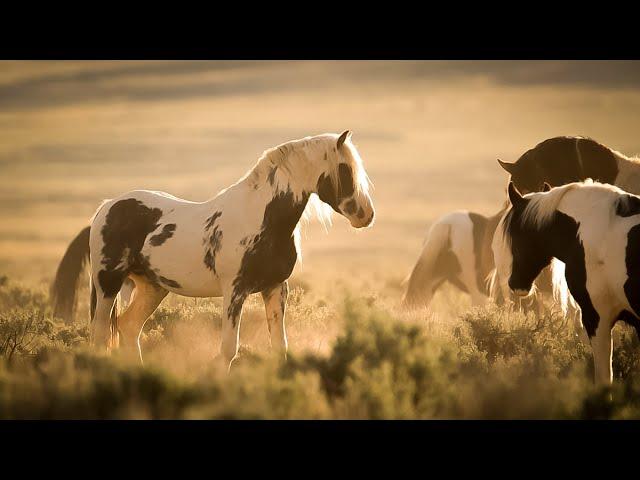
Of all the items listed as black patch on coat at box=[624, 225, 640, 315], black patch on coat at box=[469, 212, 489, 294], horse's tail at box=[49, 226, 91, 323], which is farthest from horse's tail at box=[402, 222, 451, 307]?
black patch on coat at box=[624, 225, 640, 315]

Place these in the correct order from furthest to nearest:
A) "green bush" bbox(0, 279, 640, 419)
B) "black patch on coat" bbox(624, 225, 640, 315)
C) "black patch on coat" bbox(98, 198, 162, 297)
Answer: "black patch on coat" bbox(98, 198, 162, 297)
"black patch on coat" bbox(624, 225, 640, 315)
"green bush" bbox(0, 279, 640, 419)

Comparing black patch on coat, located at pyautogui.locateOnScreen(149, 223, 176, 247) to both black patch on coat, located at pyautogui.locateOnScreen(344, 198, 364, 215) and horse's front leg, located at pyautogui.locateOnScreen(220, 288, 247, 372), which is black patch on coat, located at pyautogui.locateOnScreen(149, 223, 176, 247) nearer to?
horse's front leg, located at pyautogui.locateOnScreen(220, 288, 247, 372)

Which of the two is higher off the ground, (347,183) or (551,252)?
(347,183)

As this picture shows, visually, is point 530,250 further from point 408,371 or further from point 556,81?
point 556,81

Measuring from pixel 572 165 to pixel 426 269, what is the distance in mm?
4516

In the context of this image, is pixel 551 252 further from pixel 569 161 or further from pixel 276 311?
pixel 569 161

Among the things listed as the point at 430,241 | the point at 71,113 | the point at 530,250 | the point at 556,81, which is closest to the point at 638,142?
the point at 556,81

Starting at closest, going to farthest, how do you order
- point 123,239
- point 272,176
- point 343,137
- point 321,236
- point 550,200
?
1. point 550,200
2. point 343,137
3. point 272,176
4. point 123,239
5. point 321,236

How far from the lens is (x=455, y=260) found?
13.5 metres

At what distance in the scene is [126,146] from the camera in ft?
199

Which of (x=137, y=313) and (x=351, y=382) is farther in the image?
(x=137, y=313)

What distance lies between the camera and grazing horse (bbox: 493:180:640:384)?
616 cm

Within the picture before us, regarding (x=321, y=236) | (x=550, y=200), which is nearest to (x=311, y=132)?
(x=321, y=236)

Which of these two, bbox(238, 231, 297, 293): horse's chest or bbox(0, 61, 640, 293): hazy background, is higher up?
bbox(0, 61, 640, 293): hazy background
